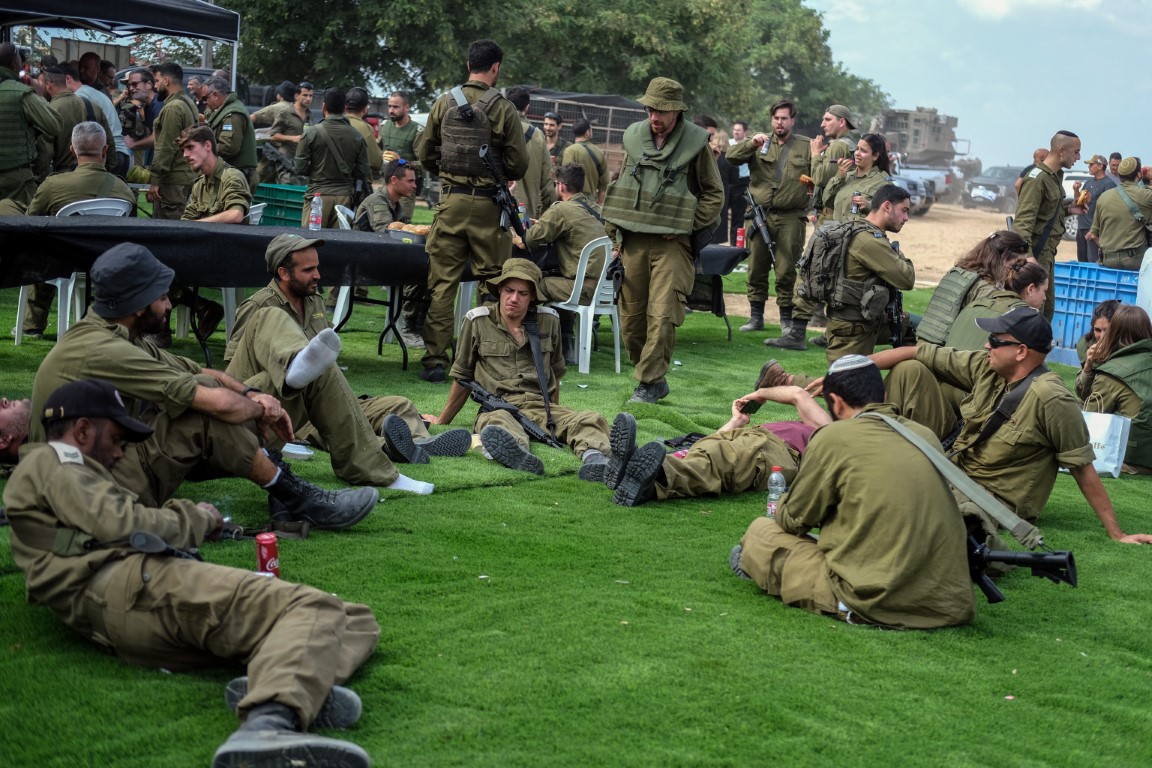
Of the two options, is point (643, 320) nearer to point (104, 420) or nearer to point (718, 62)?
point (104, 420)

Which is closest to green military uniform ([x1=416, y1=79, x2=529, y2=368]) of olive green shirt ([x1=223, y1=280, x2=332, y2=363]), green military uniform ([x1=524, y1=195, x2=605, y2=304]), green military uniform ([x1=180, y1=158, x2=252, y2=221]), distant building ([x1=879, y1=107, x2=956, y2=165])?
green military uniform ([x1=524, y1=195, x2=605, y2=304])

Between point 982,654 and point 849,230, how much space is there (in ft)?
14.5

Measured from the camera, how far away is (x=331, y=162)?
1232cm

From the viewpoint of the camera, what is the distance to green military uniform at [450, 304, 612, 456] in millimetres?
7449

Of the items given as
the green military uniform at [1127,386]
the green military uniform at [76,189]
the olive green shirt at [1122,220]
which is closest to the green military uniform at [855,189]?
the green military uniform at [1127,386]

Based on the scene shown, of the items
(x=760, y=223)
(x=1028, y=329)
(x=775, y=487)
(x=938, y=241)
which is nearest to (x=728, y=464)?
(x=775, y=487)

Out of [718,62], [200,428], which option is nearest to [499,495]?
[200,428]

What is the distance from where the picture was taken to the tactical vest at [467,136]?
8.89 meters

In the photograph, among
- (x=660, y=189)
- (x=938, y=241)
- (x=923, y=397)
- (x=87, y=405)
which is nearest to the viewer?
(x=87, y=405)

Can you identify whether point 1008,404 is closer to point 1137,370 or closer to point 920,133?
point 1137,370

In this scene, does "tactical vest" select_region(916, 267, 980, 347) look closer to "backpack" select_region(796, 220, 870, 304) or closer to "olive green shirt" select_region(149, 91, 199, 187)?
"backpack" select_region(796, 220, 870, 304)

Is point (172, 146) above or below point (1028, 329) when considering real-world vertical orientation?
above

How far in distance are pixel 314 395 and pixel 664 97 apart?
3.84 m

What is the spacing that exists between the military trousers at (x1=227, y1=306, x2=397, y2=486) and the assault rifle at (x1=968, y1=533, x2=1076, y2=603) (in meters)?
2.81
